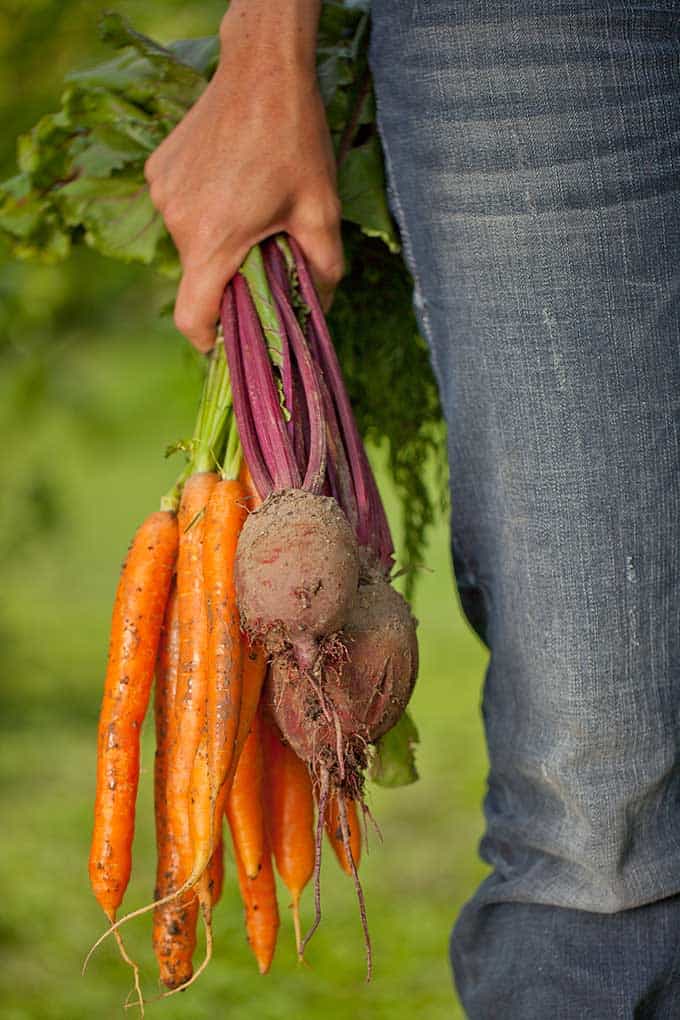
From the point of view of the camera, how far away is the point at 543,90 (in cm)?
122

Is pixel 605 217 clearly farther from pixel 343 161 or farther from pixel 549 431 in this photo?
pixel 343 161

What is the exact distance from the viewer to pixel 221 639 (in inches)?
50.0

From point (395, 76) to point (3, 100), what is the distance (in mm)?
1806

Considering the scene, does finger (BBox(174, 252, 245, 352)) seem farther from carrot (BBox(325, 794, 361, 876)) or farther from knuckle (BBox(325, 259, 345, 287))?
carrot (BBox(325, 794, 361, 876))

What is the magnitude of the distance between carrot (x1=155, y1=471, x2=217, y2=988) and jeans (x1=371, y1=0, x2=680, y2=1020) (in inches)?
14.9

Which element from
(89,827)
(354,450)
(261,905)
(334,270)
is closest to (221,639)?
(354,450)

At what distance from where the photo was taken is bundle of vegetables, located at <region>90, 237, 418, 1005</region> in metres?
1.18

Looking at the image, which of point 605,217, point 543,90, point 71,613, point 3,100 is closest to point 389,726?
point 605,217

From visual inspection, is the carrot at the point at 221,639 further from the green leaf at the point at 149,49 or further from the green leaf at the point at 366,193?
the green leaf at the point at 149,49

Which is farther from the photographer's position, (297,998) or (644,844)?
(297,998)

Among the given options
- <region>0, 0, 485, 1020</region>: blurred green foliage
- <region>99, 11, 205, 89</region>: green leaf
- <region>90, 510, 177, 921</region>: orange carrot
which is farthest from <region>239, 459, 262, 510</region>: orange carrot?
<region>99, 11, 205, 89</region>: green leaf

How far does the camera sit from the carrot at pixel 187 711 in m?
1.31

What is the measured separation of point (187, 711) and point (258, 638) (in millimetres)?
183

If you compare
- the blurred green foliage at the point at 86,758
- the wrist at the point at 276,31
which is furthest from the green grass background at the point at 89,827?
the wrist at the point at 276,31
